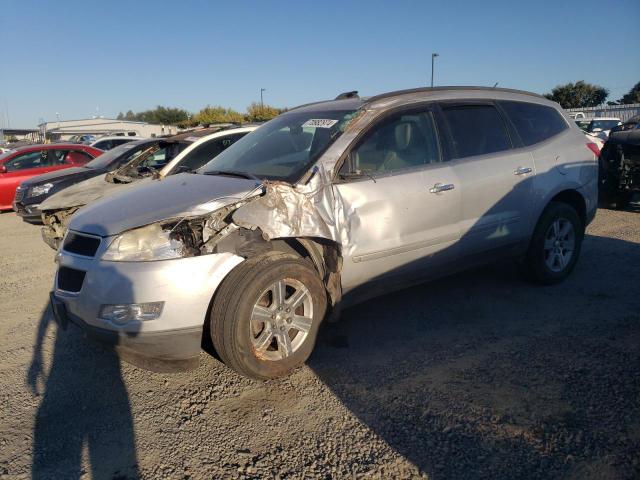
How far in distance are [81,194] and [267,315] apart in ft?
14.0

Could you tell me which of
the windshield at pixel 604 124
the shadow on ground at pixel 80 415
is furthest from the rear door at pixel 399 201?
the windshield at pixel 604 124

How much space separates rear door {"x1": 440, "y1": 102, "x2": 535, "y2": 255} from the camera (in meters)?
4.23

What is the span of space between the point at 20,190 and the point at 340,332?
25.1ft

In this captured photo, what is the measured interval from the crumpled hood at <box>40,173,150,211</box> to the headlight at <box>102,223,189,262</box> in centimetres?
297

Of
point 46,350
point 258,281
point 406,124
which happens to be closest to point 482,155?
point 406,124

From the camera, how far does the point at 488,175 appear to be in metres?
4.32

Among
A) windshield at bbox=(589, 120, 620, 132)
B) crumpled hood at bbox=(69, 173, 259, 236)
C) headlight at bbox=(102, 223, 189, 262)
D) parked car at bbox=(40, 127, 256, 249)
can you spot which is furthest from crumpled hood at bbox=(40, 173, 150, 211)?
windshield at bbox=(589, 120, 620, 132)

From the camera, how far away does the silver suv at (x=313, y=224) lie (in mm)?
3039

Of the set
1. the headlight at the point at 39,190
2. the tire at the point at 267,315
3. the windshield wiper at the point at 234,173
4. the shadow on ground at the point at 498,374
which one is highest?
the windshield wiper at the point at 234,173

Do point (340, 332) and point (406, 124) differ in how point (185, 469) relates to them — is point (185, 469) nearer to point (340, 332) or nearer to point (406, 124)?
point (340, 332)

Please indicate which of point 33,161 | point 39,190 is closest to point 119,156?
point 39,190

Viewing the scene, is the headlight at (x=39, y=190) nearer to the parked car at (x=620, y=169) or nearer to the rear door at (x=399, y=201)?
the rear door at (x=399, y=201)

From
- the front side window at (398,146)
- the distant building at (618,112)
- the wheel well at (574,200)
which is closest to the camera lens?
the front side window at (398,146)

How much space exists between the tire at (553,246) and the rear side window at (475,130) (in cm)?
83
